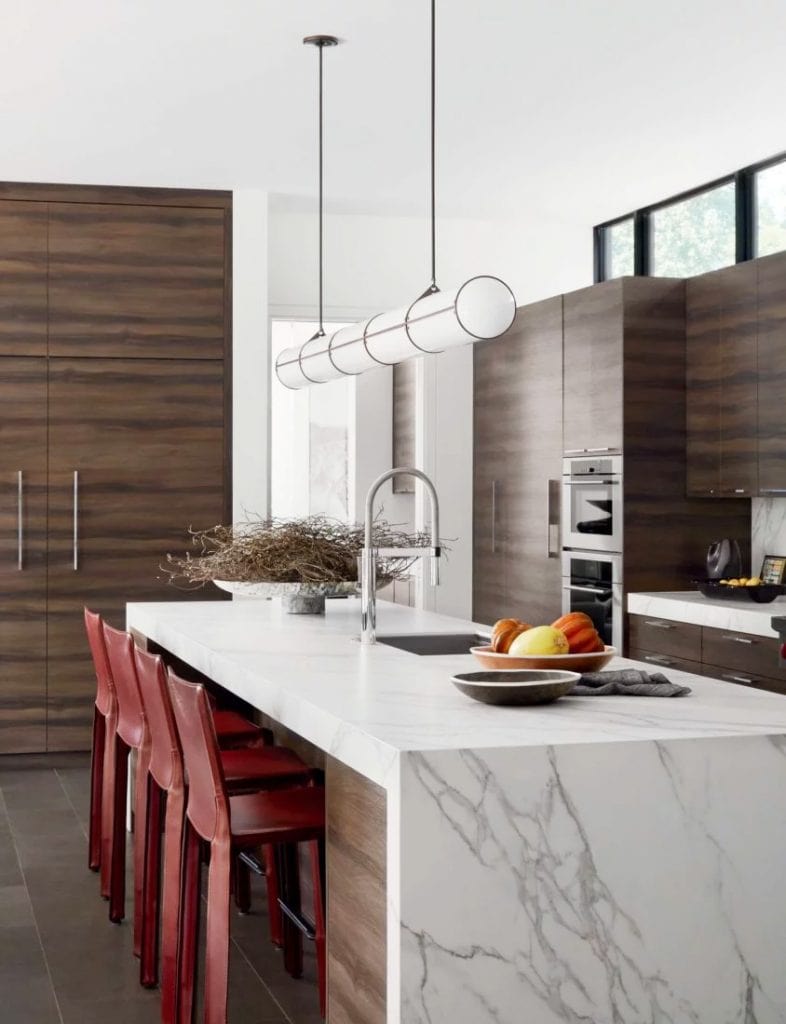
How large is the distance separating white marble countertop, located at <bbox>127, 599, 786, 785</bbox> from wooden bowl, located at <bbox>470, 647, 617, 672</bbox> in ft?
0.35

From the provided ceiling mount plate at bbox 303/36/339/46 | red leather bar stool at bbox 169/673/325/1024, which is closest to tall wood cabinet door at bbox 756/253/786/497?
ceiling mount plate at bbox 303/36/339/46

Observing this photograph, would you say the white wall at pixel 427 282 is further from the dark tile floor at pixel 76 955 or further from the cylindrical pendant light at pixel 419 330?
the dark tile floor at pixel 76 955

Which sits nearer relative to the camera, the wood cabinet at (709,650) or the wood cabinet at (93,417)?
the wood cabinet at (709,650)

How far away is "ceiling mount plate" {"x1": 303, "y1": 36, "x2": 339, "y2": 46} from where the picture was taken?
15.0 feet

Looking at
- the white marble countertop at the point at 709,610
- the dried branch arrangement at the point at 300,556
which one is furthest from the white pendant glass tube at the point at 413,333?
the white marble countertop at the point at 709,610

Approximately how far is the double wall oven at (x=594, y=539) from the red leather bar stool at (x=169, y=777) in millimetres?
2760

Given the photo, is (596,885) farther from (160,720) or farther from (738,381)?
(738,381)

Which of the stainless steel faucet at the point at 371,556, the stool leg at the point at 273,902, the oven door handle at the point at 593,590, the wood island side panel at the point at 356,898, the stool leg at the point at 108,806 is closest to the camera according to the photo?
the wood island side panel at the point at 356,898

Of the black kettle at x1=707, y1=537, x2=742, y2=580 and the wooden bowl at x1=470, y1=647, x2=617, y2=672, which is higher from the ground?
the black kettle at x1=707, y1=537, x2=742, y2=580

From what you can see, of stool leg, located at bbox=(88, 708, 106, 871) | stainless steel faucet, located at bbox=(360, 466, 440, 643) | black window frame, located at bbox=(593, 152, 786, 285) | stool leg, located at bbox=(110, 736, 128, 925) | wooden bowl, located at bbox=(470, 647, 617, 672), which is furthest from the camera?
black window frame, located at bbox=(593, 152, 786, 285)

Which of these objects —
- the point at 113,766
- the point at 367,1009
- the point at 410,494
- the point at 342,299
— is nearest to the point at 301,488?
the point at 410,494

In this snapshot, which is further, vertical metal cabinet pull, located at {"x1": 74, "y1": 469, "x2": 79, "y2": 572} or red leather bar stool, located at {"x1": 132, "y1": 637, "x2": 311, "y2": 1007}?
vertical metal cabinet pull, located at {"x1": 74, "y1": 469, "x2": 79, "y2": 572}

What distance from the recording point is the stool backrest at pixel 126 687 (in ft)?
12.3

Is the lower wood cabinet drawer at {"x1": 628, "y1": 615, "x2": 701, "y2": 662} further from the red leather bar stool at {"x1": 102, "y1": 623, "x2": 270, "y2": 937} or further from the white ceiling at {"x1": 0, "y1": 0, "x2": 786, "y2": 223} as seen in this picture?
the red leather bar stool at {"x1": 102, "y1": 623, "x2": 270, "y2": 937}
